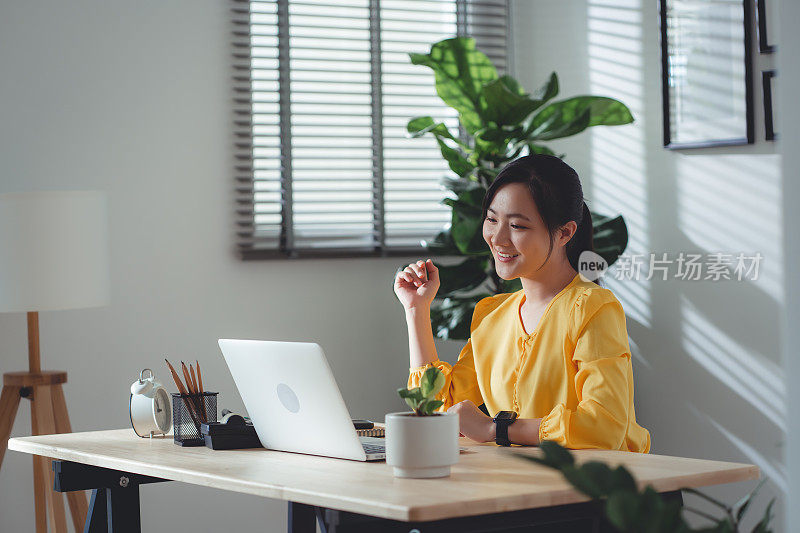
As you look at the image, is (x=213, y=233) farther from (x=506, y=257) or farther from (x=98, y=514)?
(x=506, y=257)

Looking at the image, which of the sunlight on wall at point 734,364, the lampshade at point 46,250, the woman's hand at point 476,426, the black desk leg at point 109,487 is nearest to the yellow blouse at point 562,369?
the woman's hand at point 476,426

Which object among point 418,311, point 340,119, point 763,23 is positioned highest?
point 763,23

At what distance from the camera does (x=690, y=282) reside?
3.24 metres

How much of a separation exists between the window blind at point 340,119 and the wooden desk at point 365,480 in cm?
159

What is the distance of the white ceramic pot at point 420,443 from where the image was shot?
5.15 ft

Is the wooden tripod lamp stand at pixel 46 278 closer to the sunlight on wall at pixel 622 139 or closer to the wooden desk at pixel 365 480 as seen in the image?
the wooden desk at pixel 365 480

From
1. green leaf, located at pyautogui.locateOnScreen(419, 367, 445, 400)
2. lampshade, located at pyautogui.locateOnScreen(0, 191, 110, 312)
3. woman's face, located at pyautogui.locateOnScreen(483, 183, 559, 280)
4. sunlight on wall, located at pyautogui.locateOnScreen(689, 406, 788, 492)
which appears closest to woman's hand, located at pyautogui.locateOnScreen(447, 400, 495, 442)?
woman's face, located at pyautogui.locateOnScreen(483, 183, 559, 280)

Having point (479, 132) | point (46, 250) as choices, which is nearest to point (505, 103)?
point (479, 132)

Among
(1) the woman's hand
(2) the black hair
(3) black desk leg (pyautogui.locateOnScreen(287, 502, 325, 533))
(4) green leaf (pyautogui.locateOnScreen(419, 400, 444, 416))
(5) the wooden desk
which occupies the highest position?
(2) the black hair

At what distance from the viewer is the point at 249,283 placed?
369cm

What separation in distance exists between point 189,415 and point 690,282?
5.78ft

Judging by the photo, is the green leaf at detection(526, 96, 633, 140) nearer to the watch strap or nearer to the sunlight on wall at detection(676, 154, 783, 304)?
the sunlight on wall at detection(676, 154, 783, 304)

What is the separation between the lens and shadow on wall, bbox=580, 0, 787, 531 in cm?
298

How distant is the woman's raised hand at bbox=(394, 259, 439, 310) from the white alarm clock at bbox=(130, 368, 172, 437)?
1.89 ft
